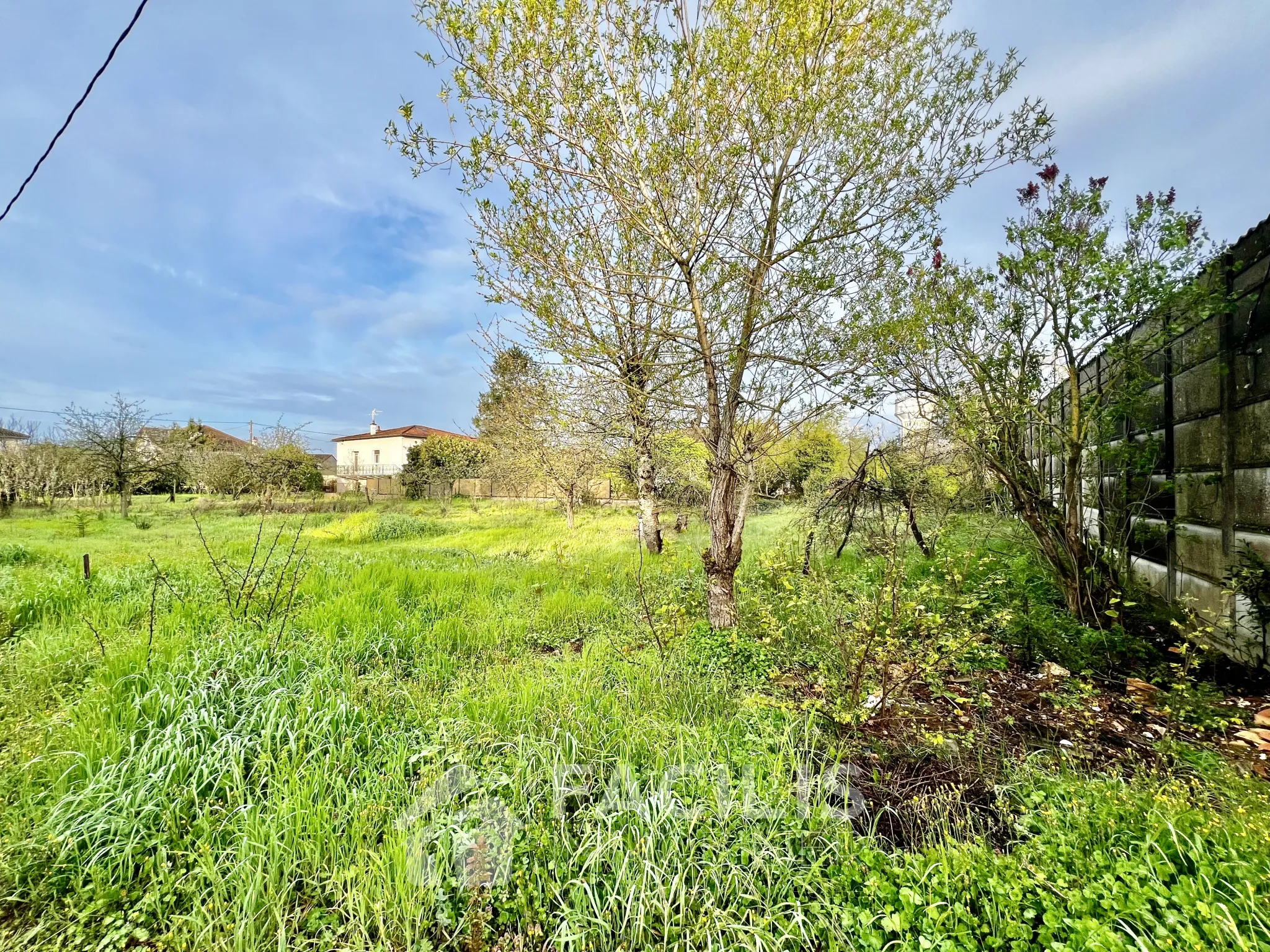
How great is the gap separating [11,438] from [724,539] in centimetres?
2937

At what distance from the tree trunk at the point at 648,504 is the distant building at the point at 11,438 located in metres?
21.7

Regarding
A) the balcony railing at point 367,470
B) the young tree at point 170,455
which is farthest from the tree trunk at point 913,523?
the balcony railing at point 367,470

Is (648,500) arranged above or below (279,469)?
below

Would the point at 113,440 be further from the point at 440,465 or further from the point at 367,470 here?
the point at 367,470

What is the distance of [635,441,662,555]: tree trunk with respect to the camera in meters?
8.44

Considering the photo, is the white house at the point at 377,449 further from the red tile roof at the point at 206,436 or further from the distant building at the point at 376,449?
the red tile roof at the point at 206,436

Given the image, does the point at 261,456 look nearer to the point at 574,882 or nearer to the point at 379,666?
the point at 379,666

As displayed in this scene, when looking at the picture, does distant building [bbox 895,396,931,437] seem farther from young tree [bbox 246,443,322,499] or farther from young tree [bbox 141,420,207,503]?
young tree [bbox 141,420,207,503]

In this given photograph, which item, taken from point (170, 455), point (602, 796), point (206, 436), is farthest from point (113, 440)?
point (602, 796)

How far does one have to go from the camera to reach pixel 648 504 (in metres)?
8.64

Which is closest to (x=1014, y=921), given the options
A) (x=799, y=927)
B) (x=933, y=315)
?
(x=799, y=927)

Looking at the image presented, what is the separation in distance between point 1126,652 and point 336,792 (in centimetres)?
514

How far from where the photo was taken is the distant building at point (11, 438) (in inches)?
629

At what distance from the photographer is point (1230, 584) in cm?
303
